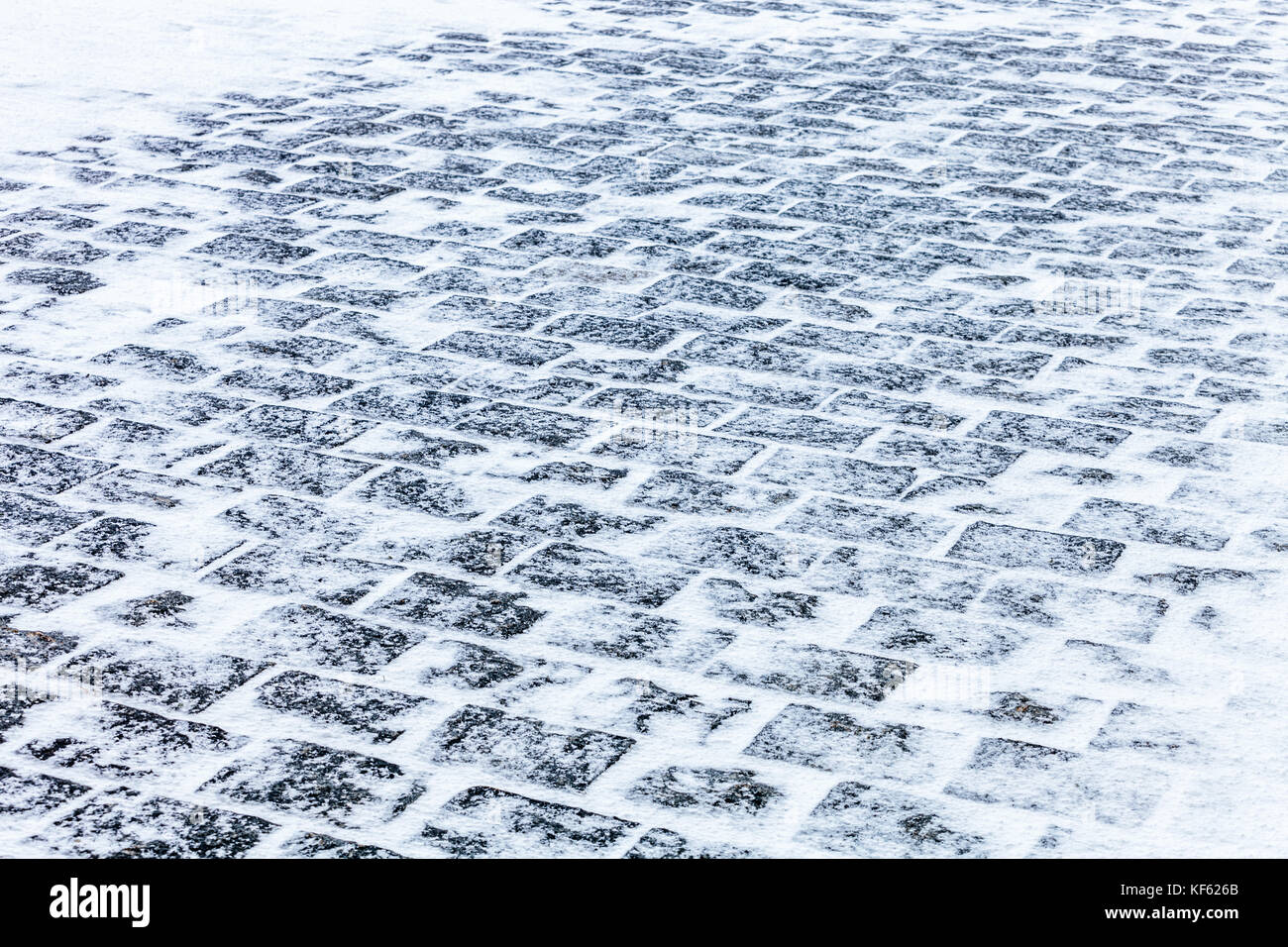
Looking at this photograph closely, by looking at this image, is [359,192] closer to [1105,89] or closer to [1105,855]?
[1105,89]

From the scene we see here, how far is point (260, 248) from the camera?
260 inches

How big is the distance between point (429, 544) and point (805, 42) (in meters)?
7.02

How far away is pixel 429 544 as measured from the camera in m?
4.34

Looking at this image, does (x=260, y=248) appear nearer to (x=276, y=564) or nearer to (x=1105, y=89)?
(x=276, y=564)

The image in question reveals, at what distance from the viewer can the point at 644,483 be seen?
470 centimetres

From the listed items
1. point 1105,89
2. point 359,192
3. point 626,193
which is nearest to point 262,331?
point 359,192

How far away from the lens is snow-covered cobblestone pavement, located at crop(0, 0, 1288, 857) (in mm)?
3371

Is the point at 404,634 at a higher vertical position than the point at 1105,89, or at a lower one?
lower

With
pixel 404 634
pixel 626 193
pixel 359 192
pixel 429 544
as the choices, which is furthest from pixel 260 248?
pixel 404 634

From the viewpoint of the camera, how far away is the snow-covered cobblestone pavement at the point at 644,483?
11.1 ft

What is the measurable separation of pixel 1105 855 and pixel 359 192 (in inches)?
204
